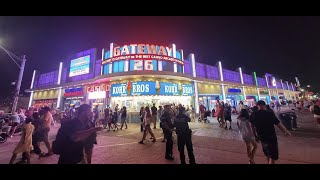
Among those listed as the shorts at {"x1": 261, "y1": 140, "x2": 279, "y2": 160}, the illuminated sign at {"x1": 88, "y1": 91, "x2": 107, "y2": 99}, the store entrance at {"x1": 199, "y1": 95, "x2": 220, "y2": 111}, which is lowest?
the shorts at {"x1": 261, "y1": 140, "x2": 279, "y2": 160}

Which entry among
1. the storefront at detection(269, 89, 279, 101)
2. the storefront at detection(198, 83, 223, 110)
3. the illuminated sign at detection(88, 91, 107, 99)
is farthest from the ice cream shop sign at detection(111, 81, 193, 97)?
the storefront at detection(269, 89, 279, 101)

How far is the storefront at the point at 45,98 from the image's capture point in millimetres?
32025

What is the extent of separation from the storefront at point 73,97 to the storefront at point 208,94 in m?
21.3

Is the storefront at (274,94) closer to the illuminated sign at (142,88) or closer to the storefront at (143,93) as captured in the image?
the storefront at (143,93)

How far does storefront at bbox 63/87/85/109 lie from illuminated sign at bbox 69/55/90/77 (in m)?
3.13

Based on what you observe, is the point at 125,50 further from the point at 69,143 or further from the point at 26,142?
the point at 69,143

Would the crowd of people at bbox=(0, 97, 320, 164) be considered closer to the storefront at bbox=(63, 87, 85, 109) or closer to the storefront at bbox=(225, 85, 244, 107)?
the storefront at bbox=(63, 87, 85, 109)

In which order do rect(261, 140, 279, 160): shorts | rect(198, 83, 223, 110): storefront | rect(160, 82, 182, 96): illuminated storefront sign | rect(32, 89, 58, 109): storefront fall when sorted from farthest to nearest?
1. rect(32, 89, 58, 109): storefront
2. rect(198, 83, 223, 110): storefront
3. rect(160, 82, 182, 96): illuminated storefront sign
4. rect(261, 140, 279, 160): shorts

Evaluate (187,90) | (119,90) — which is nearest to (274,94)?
(187,90)

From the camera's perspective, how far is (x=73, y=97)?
29.0m

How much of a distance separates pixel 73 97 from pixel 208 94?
26004 millimetres

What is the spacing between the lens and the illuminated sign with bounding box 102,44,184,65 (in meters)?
20.7

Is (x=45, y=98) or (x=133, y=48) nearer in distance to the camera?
(x=133, y=48)
